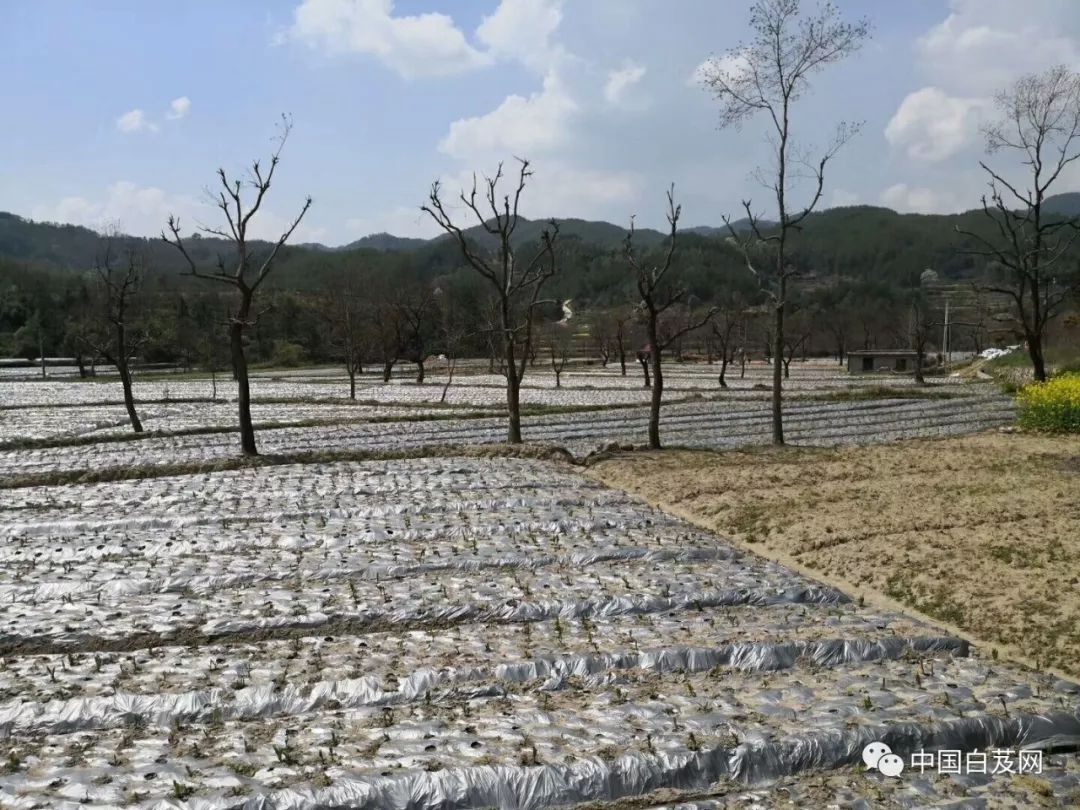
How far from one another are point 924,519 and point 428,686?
6.28m

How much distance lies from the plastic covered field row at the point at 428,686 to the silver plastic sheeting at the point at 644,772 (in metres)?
1.03

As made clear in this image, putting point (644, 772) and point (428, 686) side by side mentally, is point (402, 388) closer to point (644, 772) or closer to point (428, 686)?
point (428, 686)

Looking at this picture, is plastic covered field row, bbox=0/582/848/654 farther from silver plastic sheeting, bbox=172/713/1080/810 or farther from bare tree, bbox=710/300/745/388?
bare tree, bbox=710/300/745/388

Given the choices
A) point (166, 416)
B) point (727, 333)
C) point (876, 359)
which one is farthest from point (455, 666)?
point (876, 359)

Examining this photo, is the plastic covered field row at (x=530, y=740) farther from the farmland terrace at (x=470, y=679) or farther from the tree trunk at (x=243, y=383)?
the tree trunk at (x=243, y=383)

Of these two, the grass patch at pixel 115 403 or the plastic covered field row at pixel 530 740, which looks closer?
the plastic covered field row at pixel 530 740

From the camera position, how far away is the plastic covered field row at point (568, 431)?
16.3 meters

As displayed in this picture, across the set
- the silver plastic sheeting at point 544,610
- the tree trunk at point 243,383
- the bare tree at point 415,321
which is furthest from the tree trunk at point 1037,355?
the bare tree at point 415,321

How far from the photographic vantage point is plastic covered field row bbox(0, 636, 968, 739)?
16.2 feet

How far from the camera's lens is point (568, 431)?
20516 millimetres

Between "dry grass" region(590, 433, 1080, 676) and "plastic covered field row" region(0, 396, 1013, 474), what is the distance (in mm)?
3857

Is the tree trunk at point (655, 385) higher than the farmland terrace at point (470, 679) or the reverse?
higher

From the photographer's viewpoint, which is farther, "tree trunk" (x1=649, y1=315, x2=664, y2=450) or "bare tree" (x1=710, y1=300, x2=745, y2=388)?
"bare tree" (x1=710, y1=300, x2=745, y2=388)

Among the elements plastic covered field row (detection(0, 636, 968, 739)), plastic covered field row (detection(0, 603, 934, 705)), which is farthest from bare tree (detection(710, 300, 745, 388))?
plastic covered field row (detection(0, 636, 968, 739))
